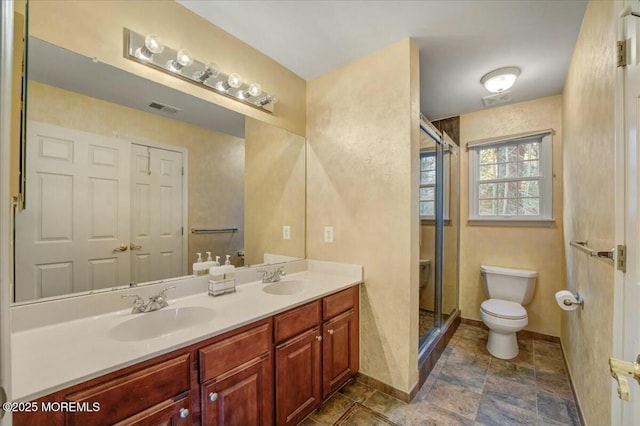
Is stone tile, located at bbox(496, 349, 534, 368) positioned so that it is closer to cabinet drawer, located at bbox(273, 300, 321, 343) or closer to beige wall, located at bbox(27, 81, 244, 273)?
cabinet drawer, located at bbox(273, 300, 321, 343)

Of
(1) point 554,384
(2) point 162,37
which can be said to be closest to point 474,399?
(1) point 554,384

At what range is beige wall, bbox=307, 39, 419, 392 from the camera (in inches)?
72.6

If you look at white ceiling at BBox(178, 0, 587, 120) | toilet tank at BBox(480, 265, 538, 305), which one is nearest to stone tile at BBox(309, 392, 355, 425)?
toilet tank at BBox(480, 265, 538, 305)

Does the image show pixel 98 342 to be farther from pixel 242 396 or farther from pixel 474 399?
pixel 474 399

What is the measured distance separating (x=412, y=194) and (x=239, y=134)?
4.28 feet

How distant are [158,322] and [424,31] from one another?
7.62 feet

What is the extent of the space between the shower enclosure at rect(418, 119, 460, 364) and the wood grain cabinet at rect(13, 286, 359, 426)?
0.98 meters

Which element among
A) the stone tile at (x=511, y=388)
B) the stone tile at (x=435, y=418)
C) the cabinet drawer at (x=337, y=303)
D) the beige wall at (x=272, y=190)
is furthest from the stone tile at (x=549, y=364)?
the beige wall at (x=272, y=190)

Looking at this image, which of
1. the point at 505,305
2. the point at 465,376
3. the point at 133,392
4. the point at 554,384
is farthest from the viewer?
the point at 505,305

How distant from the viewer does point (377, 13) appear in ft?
5.31

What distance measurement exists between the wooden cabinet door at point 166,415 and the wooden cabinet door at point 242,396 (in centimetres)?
7

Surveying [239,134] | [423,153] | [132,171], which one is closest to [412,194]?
[423,153]

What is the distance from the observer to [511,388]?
1.98m

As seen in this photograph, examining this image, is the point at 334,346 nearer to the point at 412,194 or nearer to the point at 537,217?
the point at 412,194
